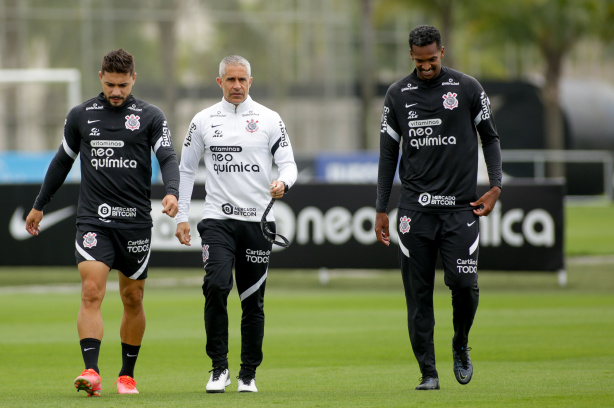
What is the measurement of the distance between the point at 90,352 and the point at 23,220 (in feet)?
39.4

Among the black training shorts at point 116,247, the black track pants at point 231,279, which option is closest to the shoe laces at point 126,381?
the black track pants at point 231,279

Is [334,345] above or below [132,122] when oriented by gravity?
below

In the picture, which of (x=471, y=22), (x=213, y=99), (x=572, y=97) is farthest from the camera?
(x=572, y=97)

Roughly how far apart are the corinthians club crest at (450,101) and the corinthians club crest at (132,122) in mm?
2156

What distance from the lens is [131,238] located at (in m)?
7.84

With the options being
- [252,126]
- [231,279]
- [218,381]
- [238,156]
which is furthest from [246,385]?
[252,126]

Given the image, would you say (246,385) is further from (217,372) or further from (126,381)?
(126,381)

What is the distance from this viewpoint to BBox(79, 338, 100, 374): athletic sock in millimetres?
7478

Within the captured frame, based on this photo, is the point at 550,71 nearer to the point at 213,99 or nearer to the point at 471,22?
the point at 471,22

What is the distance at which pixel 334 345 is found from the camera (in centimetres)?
1134

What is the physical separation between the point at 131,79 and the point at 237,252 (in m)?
1.44

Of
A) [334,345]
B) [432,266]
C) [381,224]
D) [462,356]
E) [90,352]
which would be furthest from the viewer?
[334,345]

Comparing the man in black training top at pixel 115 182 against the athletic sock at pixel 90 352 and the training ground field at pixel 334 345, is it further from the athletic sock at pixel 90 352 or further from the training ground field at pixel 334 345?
the training ground field at pixel 334 345

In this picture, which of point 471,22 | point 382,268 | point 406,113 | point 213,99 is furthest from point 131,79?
point 471,22
